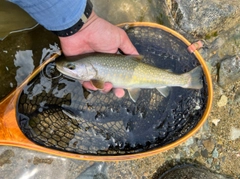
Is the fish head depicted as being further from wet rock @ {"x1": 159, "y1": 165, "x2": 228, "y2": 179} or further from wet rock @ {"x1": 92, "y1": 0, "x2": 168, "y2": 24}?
wet rock @ {"x1": 159, "y1": 165, "x2": 228, "y2": 179}

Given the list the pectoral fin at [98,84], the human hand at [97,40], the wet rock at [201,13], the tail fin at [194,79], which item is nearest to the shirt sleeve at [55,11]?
the human hand at [97,40]

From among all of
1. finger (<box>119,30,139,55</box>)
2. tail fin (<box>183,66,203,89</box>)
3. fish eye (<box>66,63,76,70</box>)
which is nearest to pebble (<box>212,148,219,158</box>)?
tail fin (<box>183,66,203,89</box>)

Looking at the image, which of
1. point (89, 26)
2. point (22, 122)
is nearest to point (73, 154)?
point (22, 122)

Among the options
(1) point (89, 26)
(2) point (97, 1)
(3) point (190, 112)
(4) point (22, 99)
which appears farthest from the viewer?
(2) point (97, 1)

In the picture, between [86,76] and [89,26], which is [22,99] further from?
[89,26]

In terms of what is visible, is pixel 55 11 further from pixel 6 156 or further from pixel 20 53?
pixel 6 156

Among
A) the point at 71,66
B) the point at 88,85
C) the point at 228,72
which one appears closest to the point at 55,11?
the point at 71,66
